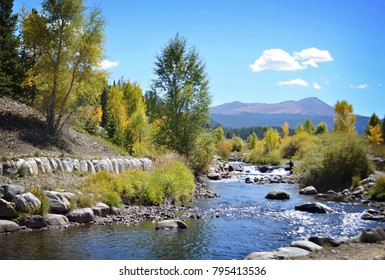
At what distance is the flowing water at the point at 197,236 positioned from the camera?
9727 mm

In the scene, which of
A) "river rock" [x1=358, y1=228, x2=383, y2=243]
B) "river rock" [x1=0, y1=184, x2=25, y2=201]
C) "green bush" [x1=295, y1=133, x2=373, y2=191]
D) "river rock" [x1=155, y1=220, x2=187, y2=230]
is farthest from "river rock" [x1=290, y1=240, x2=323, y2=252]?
"green bush" [x1=295, y1=133, x2=373, y2=191]

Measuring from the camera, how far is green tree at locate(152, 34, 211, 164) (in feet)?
99.0

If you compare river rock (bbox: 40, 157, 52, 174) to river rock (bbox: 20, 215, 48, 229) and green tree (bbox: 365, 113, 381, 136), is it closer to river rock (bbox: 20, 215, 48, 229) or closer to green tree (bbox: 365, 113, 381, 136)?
river rock (bbox: 20, 215, 48, 229)

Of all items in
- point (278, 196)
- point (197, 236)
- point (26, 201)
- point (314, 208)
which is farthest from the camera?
point (278, 196)

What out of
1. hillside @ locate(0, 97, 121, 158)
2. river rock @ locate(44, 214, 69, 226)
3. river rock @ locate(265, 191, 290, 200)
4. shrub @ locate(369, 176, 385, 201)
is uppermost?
hillside @ locate(0, 97, 121, 158)

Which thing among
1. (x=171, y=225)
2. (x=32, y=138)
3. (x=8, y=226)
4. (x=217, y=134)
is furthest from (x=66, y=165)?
(x=217, y=134)

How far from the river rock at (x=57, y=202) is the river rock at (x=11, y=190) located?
0.82 m

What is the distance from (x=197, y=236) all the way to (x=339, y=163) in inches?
778

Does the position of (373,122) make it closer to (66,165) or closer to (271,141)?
(271,141)

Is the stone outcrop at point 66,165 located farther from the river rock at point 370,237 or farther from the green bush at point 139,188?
the river rock at point 370,237

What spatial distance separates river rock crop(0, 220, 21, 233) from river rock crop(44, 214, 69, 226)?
95 cm

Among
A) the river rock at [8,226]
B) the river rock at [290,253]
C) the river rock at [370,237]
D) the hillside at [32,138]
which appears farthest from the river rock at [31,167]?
the river rock at [370,237]

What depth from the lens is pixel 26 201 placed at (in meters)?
12.5
